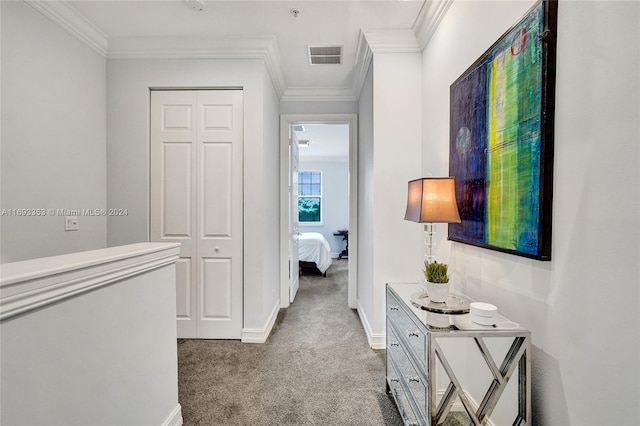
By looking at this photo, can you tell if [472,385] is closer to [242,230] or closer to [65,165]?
[242,230]

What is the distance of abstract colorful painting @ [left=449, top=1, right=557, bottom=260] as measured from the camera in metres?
1.09

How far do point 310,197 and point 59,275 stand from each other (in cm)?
723

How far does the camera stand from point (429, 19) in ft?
7.19

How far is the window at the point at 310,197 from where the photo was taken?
8062 mm

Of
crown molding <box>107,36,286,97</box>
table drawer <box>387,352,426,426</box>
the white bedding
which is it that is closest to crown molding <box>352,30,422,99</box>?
crown molding <box>107,36,286,97</box>

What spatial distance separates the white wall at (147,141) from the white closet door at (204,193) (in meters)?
0.08

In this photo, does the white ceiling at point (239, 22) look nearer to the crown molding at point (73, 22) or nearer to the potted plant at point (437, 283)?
the crown molding at point (73, 22)

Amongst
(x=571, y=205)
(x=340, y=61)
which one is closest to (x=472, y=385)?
(x=571, y=205)

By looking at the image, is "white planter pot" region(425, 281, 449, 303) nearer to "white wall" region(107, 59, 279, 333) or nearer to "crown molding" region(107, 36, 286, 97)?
"white wall" region(107, 59, 279, 333)

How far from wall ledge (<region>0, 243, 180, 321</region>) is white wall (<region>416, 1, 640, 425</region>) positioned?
1702 millimetres

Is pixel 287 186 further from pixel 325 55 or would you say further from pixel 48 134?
pixel 48 134

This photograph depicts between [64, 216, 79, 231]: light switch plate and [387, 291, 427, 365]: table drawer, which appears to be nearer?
[387, 291, 427, 365]: table drawer

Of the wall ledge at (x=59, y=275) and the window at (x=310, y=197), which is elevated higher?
the window at (x=310, y=197)

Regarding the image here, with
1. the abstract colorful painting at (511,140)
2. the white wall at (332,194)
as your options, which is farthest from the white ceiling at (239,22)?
the white wall at (332,194)
